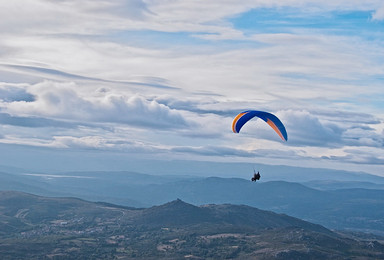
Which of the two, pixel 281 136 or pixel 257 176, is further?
pixel 281 136

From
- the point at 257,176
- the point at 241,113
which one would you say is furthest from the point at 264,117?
the point at 257,176

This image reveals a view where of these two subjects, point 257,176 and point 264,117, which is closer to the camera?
point 257,176

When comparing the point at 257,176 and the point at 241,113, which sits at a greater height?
the point at 241,113

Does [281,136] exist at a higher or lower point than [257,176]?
higher

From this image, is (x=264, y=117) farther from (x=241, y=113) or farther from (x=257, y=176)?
(x=257, y=176)

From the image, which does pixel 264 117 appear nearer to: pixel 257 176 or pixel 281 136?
pixel 281 136
